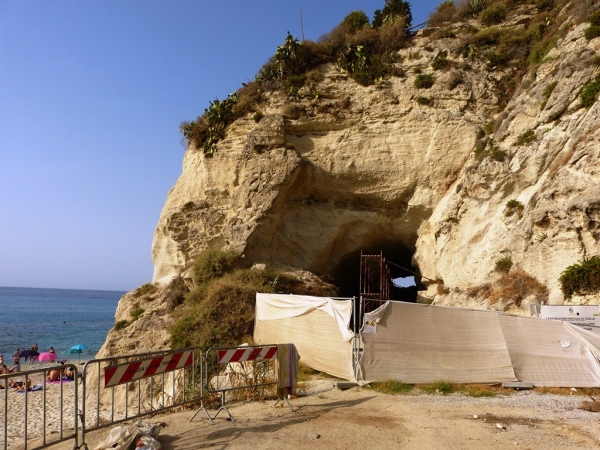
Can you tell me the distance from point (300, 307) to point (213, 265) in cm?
827

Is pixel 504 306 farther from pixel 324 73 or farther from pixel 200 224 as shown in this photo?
pixel 324 73

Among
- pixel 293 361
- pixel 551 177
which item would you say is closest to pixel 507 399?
pixel 293 361

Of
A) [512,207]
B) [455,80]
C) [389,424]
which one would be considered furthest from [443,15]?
[389,424]

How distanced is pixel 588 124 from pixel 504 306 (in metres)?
6.53

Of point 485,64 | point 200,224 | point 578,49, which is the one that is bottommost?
point 200,224

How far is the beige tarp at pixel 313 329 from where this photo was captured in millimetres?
10578

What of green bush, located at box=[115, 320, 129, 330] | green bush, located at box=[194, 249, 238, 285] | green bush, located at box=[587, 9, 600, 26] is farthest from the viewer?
green bush, located at box=[194, 249, 238, 285]

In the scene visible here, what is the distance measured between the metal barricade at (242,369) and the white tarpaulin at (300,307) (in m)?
1.66

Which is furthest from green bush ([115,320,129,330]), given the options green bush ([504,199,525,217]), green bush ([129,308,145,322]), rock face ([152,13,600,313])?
green bush ([504,199,525,217])

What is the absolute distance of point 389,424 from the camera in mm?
Result: 7480

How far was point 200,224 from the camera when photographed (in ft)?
72.4

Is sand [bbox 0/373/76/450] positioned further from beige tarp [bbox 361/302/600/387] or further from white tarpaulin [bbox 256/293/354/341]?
beige tarp [bbox 361/302/600/387]

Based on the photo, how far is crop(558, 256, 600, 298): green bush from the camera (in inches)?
496

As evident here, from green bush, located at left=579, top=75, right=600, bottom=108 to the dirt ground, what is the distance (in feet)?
36.2
